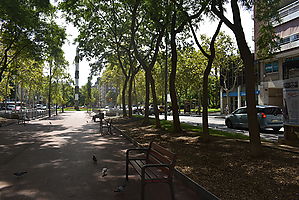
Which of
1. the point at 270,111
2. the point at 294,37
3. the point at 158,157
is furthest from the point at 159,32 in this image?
the point at 294,37

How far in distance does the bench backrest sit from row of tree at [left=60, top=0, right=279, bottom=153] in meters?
2.65

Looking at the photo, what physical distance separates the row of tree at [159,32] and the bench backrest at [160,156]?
2651 millimetres

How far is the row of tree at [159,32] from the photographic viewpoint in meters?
7.20

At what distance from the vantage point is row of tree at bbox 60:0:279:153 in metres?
7.20

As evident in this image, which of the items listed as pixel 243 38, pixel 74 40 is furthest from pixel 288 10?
pixel 243 38

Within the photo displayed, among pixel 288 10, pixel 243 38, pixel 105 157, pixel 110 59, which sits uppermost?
pixel 288 10

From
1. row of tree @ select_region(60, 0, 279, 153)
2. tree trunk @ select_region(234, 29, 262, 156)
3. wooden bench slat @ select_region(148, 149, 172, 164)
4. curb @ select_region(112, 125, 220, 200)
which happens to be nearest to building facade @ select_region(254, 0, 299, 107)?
row of tree @ select_region(60, 0, 279, 153)

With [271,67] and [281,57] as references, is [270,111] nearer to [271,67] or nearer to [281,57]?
[281,57]

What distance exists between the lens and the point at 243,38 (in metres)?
7.05

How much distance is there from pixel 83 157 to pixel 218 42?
27668 mm

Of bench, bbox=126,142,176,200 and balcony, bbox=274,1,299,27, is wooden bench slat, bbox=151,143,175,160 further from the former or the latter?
balcony, bbox=274,1,299,27

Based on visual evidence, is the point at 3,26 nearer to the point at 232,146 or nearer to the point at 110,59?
the point at 110,59

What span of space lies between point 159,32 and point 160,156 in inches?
461

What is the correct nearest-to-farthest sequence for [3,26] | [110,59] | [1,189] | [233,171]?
[1,189] → [233,171] → [3,26] → [110,59]
